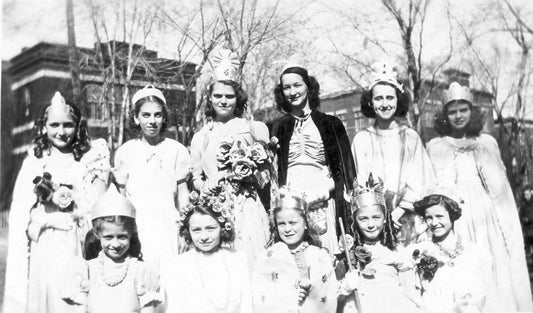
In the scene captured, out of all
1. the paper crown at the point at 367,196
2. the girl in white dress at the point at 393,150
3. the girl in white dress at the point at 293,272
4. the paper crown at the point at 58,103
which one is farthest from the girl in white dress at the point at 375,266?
the paper crown at the point at 58,103

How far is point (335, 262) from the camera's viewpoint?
4.11 metres

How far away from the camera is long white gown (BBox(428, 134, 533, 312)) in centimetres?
463

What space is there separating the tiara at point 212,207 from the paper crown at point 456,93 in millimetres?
1729

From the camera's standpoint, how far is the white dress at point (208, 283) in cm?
382

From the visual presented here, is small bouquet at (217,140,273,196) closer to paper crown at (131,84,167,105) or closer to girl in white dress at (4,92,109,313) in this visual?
paper crown at (131,84,167,105)

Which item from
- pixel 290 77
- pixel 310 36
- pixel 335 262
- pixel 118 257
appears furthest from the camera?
pixel 310 36

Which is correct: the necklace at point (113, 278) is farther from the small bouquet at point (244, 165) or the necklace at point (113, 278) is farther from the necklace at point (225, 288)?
the small bouquet at point (244, 165)

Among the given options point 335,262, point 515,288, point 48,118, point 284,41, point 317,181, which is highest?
point 284,41

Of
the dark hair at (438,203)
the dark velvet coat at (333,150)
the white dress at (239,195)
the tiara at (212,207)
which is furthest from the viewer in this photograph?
the dark hair at (438,203)

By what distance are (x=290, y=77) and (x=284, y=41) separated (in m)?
0.37

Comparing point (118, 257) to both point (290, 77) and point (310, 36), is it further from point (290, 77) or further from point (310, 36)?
point (310, 36)

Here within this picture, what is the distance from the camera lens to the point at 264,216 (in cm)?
414

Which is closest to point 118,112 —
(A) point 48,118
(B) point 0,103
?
(A) point 48,118

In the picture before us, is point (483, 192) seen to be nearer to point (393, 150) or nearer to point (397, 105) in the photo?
point (393, 150)
